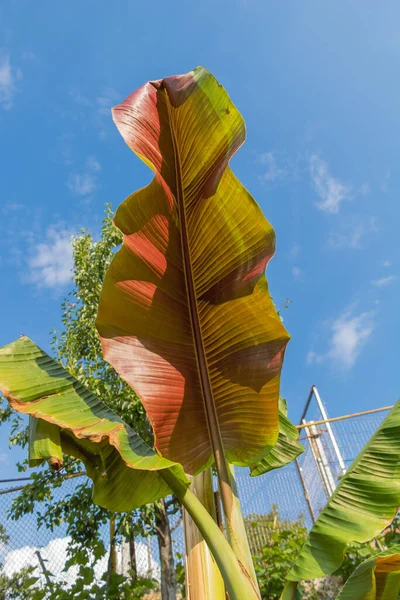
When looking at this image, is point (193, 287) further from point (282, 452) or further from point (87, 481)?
point (87, 481)

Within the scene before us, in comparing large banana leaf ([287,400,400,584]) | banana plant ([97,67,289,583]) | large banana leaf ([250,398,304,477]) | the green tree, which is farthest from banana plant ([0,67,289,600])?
the green tree

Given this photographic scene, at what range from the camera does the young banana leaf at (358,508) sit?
4.55 feet

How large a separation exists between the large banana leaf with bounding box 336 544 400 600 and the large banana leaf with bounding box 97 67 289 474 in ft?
1.66

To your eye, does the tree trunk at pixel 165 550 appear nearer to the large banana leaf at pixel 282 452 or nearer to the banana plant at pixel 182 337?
the large banana leaf at pixel 282 452

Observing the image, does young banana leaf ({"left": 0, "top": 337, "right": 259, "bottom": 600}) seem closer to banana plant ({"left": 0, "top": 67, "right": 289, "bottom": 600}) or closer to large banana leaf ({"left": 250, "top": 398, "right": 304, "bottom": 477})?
banana plant ({"left": 0, "top": 67, "right": 289, "bottom": 600})

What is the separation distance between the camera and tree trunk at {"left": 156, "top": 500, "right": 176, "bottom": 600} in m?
3.62

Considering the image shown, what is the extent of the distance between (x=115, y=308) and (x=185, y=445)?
1.88 feet

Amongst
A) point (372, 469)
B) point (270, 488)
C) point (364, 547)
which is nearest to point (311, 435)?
point (270, 488)

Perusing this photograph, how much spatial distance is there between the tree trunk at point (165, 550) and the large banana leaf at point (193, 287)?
9.14 ft

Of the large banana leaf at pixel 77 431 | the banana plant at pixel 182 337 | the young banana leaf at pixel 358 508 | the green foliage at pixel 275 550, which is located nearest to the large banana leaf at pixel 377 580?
the young banana leaf at pixel 358 508

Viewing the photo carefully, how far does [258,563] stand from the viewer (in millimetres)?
3588

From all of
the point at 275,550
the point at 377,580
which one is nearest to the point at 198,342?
the point at 377,580

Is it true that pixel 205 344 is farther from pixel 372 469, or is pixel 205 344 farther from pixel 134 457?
pixel 372 469

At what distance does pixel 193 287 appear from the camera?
55.9 inches
